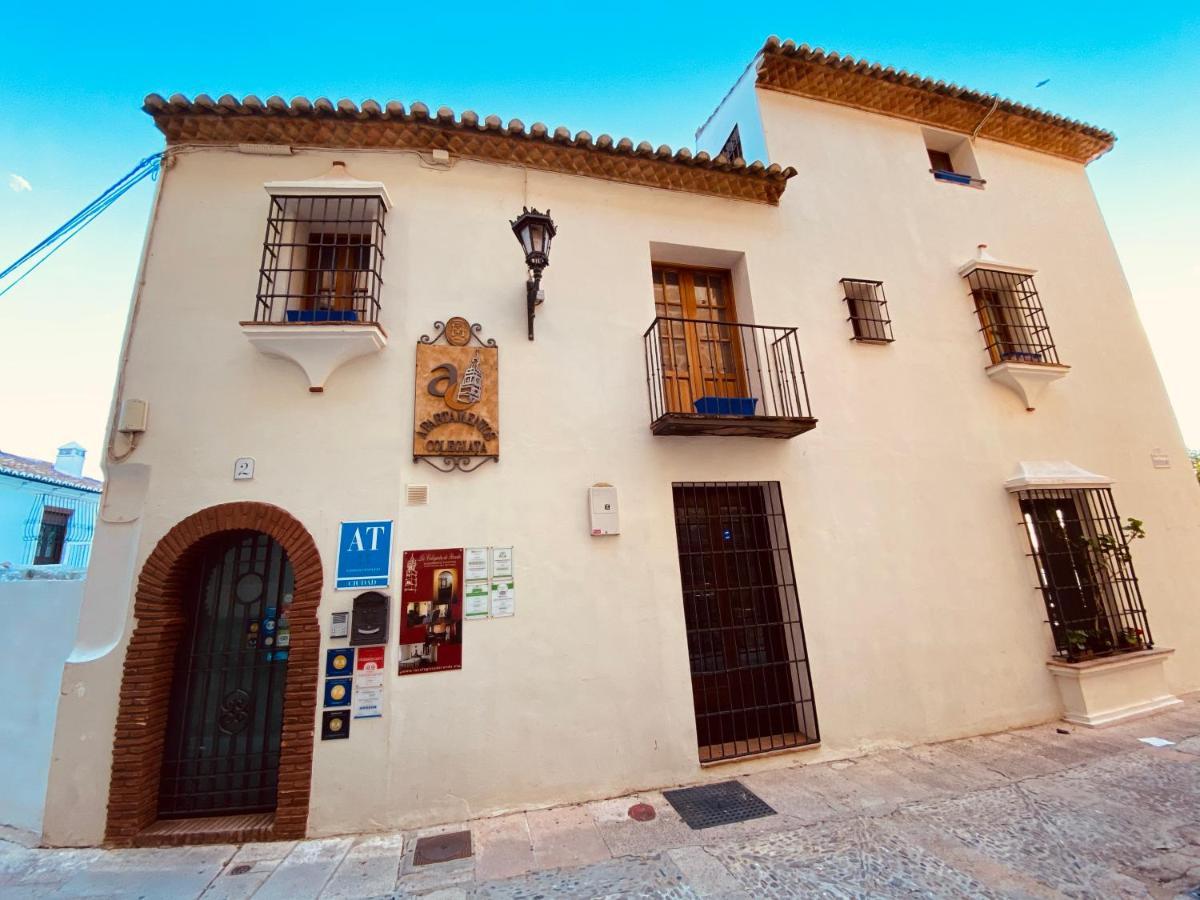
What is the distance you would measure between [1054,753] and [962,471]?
280 centimetres

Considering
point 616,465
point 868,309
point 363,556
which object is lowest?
point 363,556

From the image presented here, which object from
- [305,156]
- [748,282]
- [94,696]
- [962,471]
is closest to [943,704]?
[962,471]

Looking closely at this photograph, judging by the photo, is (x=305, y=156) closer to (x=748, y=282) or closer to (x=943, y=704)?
(x=748, y=282)

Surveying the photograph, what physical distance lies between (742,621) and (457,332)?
155 inches

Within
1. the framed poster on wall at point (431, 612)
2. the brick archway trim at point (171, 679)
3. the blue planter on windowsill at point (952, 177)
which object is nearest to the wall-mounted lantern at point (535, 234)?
the framed poster on wall at point (431, 612)

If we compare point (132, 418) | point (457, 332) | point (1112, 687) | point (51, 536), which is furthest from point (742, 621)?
point (51, 536)

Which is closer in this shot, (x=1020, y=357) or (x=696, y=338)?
(x=696, y=338)

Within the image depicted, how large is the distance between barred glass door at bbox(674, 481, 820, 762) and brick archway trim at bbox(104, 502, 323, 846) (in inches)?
125

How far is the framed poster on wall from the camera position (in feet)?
12.6

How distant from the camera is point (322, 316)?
4.46m

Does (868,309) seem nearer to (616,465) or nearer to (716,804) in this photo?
(616,465)

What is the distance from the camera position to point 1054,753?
14.6ft

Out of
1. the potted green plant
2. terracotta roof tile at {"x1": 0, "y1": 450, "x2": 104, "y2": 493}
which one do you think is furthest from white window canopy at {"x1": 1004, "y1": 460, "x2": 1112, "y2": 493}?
terracotta roof tile at {"x1": 0, "y1": 450, "x2": 104, "y2": 493}

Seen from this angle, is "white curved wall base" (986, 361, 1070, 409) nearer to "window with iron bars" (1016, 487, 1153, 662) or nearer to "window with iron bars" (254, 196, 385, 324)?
"window with iron bars" (1016, 487, 1153, 662)
